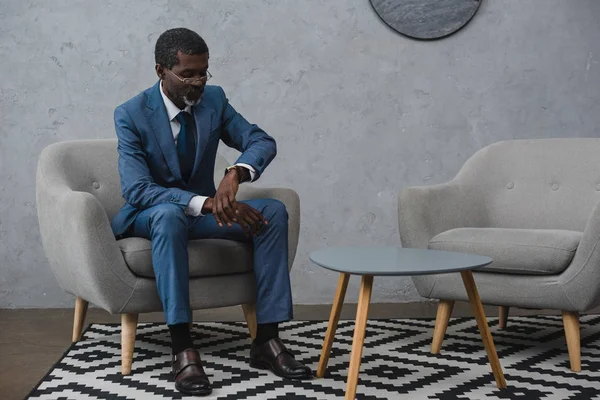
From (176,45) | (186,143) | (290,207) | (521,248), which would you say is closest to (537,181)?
(521,248)

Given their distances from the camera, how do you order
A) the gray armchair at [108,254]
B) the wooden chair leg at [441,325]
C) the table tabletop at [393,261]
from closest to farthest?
1. the table tabletop at [393,261]
2. the gray armchair at [108,254]
3. the wooden chair leg at [441,325]

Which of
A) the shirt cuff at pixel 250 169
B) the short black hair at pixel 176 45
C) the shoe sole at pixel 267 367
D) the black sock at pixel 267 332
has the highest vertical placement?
the short black hair at pixel 176 45

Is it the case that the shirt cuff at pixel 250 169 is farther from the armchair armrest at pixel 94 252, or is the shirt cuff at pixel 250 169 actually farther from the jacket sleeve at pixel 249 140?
the armchair armrest at pixel 94 252

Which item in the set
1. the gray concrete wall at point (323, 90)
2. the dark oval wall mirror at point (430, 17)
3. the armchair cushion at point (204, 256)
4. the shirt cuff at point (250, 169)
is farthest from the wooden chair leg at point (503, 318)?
the dark oval wall mirror at point (430, 17)

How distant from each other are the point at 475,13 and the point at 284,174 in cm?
119

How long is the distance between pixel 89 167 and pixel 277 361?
1102 millimetres

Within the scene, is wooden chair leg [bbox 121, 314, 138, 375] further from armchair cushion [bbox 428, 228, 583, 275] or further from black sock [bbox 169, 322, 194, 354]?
armchair cushion [bbox 428, 228, 583, 275]

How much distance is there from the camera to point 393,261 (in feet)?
8.25

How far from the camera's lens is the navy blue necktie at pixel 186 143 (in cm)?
298

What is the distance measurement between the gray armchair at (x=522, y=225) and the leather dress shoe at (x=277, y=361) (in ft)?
1.90

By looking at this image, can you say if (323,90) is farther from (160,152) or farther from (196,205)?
(196,205)

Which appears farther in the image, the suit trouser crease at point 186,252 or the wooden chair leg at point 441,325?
the wooden chair leg at point 441,325

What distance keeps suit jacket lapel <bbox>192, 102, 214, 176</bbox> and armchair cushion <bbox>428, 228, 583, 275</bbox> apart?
0.91 m

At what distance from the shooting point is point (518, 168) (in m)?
3.52
